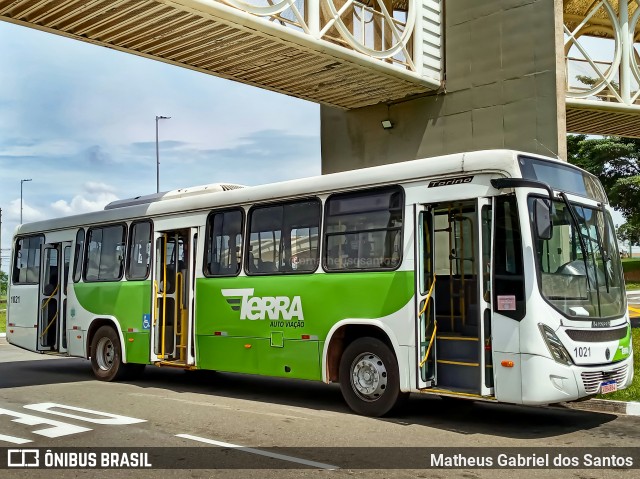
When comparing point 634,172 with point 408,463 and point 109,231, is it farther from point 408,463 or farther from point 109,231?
point 408,463

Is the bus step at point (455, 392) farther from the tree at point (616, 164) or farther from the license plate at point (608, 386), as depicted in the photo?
the tree at point (616, 164)

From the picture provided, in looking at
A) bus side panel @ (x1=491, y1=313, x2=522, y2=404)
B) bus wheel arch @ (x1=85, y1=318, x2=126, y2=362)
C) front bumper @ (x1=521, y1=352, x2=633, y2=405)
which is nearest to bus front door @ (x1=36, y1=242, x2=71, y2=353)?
bus wheel arch @ (x1=85, y1=318, x2=126, y2=362)

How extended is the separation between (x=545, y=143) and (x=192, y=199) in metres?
7.48

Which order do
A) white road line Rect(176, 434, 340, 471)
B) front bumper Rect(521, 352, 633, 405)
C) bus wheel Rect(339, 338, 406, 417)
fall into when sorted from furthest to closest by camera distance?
bus wheel Rect(339, 338, 406, 417)
front bumper Rect(521, 352, 633, 405)
white road line Rect(176, 434, 340, 471)

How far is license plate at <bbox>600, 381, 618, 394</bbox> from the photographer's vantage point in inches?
318

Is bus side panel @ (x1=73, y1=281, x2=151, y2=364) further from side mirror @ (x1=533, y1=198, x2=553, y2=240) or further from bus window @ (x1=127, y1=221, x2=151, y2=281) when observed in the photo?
side mirror @ (x1=533, y1=198, x2=553, y2=240)

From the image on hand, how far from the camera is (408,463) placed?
6770mm

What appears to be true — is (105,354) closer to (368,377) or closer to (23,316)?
(23,316)

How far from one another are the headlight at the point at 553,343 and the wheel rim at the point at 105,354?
8432mm

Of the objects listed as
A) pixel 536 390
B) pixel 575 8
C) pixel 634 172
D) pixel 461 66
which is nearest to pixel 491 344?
pixel 536 390

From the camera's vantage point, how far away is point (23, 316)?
15438mm

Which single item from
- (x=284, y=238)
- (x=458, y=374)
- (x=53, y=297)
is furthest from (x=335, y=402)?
(x=53, y=297)

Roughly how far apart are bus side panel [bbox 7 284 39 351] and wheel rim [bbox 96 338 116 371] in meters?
1.99

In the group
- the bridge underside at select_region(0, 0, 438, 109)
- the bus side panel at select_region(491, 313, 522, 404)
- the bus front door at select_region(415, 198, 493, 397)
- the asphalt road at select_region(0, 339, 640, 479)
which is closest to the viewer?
the asphalt road at select_region(0, 339, 640, 479)
